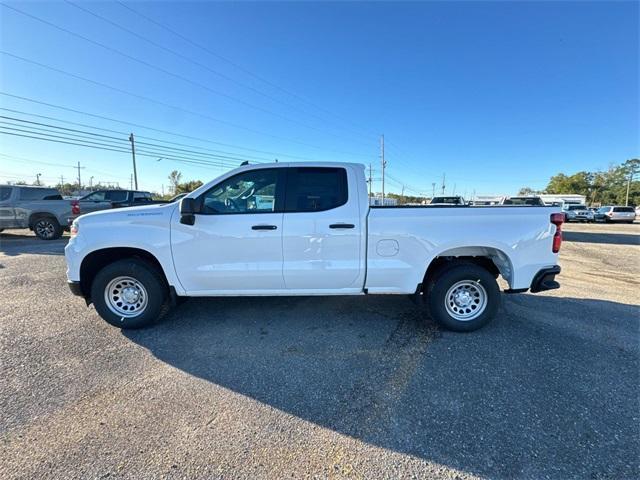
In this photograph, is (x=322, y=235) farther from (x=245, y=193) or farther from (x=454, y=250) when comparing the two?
(x=454, y=250)

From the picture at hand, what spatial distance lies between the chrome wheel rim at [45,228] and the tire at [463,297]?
43.9ft

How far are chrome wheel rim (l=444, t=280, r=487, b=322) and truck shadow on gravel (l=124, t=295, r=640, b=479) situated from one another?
0.78 ft

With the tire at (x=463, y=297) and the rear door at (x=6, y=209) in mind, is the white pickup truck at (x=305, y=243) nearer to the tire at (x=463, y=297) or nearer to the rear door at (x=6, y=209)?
the tire at (x=463, y=297)

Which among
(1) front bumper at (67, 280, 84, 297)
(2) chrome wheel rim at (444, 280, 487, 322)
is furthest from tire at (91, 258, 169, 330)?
(2) chrome wheel rim at (444, 280, 487, 322)

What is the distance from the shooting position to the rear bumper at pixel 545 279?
3613 millimetres

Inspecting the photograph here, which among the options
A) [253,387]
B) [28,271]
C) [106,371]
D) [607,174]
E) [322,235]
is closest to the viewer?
[253,387]

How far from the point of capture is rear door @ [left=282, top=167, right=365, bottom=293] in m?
3.50

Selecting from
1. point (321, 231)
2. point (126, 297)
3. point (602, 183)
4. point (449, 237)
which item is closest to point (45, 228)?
point (126, 297)

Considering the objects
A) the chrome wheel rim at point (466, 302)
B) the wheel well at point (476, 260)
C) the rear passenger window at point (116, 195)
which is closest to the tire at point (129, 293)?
the wheel well at point (476, 260)

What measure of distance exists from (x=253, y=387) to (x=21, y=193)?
13.3 metres

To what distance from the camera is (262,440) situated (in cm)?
215

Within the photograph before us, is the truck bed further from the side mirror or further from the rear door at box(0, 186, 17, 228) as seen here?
the rear door at box(0, 186, 17, 228)

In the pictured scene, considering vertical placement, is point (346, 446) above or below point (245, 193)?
below

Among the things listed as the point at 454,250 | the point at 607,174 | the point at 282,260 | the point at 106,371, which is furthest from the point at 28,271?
the point at 607,174
